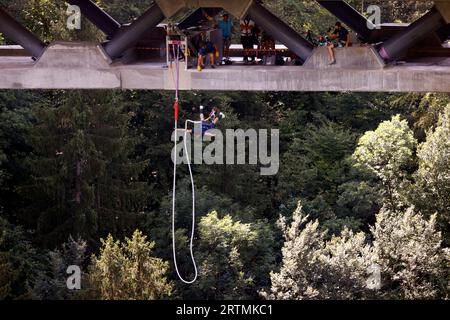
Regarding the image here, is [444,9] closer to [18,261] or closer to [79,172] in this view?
[18,261]

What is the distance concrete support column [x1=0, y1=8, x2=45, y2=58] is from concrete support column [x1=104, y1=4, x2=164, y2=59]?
1001 millimetres

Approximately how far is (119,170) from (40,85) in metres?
23.8

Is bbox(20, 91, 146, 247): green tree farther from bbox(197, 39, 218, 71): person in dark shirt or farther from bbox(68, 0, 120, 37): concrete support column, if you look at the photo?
bbox(197, 39, 218, 71): person in dark shirt

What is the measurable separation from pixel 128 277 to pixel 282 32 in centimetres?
1412

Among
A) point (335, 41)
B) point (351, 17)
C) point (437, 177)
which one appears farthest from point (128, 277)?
point (351, 17)

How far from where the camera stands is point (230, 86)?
604 inches

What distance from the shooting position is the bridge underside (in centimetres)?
1492

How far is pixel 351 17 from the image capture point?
16531mm

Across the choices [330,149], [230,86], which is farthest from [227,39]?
[330,149]

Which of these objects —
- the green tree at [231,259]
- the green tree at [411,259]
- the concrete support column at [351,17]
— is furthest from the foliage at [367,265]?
the concrete support column at [351,17]

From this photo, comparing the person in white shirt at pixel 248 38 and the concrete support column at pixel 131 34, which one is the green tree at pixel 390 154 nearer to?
the person in white shirt at pixel 248 38

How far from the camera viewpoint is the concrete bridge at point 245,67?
15.0 m

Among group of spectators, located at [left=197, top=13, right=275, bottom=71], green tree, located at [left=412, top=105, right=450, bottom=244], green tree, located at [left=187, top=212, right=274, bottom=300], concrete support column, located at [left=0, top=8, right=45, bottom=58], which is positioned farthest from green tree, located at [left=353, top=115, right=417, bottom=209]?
concrete support column, located at [left=0, top=8, right=45, bottom=58]

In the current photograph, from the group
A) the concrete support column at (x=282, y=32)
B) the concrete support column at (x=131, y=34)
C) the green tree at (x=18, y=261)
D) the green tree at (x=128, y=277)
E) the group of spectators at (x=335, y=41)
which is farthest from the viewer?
the green tree at (x=18, y=261)
